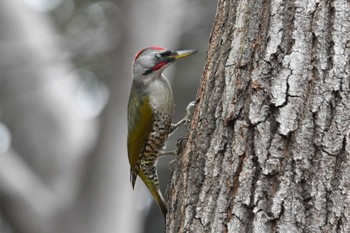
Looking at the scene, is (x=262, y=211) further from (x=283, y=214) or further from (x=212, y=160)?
(x=212, y=160)

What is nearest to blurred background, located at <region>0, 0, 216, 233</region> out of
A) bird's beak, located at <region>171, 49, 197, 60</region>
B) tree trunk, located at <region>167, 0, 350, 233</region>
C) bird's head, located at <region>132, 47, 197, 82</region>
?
bird's head, located at <region>132, 47, 197, 82</region>

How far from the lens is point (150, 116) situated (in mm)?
4977

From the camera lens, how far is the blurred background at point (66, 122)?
686 cm

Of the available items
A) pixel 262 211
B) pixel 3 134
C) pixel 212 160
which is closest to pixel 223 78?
pixel 212 160

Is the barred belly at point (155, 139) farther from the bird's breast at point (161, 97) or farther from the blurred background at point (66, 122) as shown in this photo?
the blurred background at point (66, 122)

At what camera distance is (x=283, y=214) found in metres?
2.57

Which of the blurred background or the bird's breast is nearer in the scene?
the bird's breast

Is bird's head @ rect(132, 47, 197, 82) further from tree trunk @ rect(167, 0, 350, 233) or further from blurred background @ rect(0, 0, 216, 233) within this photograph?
tree trunk @ rect(167, 0, 350, 233)

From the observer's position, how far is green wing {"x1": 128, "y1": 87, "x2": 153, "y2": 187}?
194 inches

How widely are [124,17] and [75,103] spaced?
1.27m

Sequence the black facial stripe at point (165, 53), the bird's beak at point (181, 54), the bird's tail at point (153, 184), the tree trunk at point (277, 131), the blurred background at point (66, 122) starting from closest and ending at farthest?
the tree trunk at point (277, 131) < the bird's tail at point (153, 184) < the bird's beak at point (181, 54) < the black facial stripe at point (165, 53) < the blurred background at point (66, 122)

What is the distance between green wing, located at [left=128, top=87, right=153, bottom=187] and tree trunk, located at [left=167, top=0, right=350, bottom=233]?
1.98 metres

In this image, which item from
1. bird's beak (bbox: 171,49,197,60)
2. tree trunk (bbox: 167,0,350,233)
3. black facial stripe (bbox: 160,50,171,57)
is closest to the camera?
tree trunk (bbox: 167,0,350,233)

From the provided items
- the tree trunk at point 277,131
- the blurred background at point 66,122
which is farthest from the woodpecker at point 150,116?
the tree trunk at point 277,131
